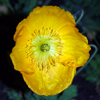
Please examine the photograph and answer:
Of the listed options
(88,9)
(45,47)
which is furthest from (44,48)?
(88,9)

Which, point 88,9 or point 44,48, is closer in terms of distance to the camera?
point 44,48

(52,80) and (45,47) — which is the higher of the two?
(45,47)

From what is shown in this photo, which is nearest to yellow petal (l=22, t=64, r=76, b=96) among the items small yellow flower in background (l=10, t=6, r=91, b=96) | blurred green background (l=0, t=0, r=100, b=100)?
small yellow flower in background (l=10, t=6, r=91, b=96)

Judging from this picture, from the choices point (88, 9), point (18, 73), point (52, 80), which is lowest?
point (18, 73)

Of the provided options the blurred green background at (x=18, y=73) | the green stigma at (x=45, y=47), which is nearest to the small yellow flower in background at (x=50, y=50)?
the green stigma at (x=45, y=47)

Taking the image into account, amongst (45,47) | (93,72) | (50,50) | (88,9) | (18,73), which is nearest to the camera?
(45,47)

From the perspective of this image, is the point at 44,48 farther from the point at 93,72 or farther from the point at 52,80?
the point at 93,72

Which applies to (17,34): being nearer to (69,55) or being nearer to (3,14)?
(69,55)

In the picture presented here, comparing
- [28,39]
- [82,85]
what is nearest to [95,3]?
[82,85]
